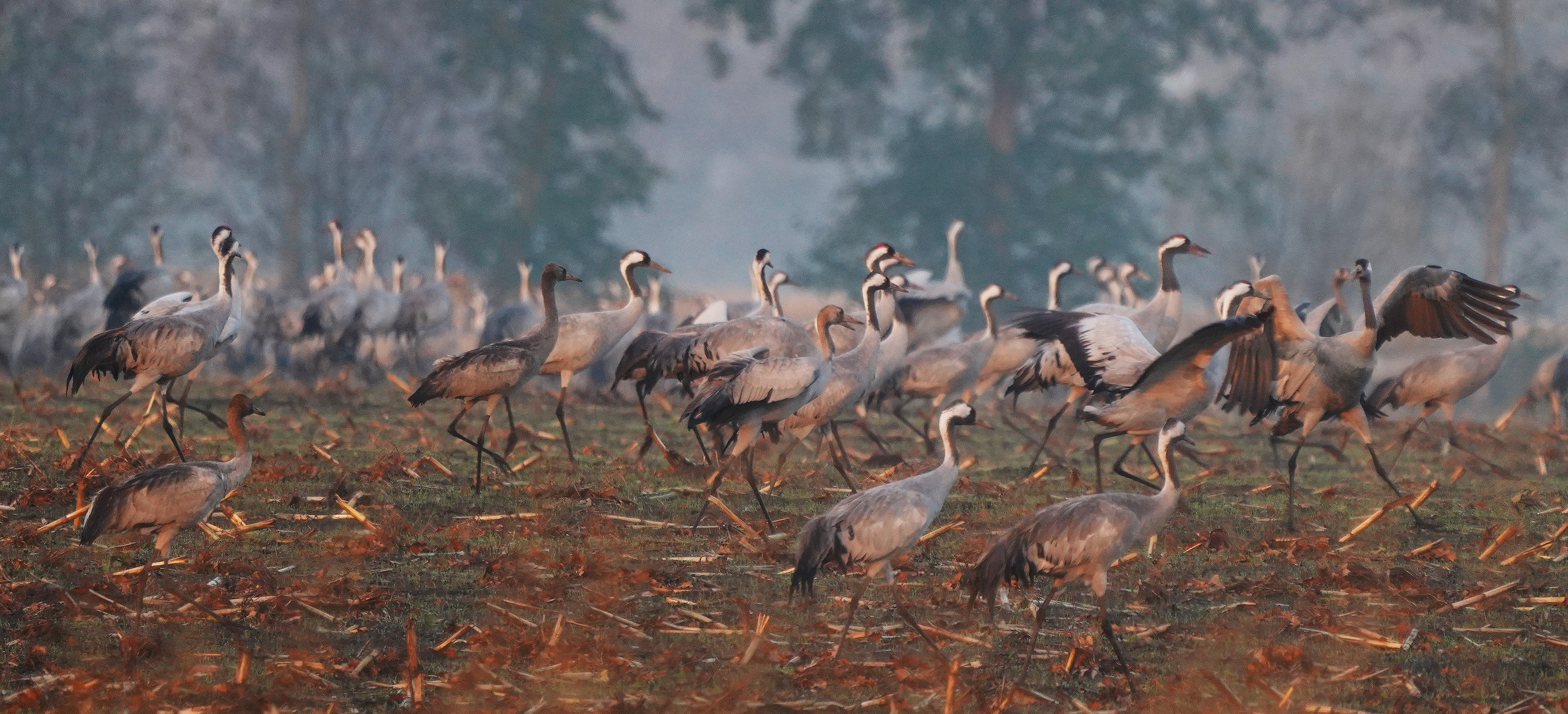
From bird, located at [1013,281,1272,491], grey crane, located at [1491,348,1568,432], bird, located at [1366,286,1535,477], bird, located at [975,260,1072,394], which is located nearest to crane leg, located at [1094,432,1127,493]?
bird, located at [1013,281,1272,491]

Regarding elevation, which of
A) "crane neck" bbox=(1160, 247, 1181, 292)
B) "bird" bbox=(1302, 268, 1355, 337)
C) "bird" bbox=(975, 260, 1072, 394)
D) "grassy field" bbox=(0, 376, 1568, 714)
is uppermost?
"crane neck" bbox=(1160, 247, 1181, 292)

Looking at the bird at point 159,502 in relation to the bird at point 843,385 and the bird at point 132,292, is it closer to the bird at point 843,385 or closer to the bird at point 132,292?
the bird at point 843,385

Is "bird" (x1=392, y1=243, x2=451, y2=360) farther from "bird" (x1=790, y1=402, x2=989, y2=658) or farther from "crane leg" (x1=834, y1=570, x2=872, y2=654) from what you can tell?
"crane leg" (x1=834, y1=570, x2=872, y2=654)

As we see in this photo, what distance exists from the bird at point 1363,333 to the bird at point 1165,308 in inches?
72.4

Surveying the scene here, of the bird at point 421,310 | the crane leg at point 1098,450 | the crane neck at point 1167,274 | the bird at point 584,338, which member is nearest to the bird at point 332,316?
the bird at point 421,310

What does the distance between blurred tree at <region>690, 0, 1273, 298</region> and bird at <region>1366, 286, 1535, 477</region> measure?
57.9ft

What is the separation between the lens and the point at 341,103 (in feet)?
102

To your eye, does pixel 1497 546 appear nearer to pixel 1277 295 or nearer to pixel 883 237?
pixel 1277 295

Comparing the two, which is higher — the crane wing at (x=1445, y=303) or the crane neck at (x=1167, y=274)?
the crane neck at (x=1167, y=274)

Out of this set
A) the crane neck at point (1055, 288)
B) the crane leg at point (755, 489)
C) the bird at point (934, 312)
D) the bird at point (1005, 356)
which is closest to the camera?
the crane leg at point (755, 489)

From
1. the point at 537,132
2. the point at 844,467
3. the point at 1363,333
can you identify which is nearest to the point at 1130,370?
the point at 1363,333

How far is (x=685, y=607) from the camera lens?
6855mm

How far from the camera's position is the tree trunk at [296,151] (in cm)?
3045

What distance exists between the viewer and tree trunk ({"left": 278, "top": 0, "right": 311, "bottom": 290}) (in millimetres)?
30453
